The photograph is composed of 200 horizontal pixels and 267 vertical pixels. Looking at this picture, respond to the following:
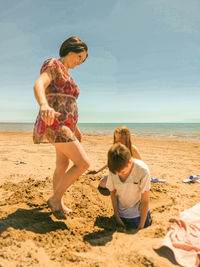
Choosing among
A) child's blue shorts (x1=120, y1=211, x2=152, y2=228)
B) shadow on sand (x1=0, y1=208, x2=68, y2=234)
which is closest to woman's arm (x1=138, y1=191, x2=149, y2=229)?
child's blue shorts (x1=120, y1=211, x2=152, y2=228)

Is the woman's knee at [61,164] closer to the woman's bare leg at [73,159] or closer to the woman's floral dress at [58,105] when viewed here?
the woman's bare leg at [73,159]

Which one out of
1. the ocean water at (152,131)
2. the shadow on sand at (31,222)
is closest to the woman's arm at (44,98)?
the shadow on sand at (31,222)

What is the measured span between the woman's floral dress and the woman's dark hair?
9.6 inches

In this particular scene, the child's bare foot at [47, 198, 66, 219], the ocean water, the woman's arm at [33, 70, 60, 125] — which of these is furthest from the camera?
the ocean water

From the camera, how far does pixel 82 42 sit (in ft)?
7.66

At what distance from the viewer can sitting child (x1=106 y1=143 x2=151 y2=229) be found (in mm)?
1966

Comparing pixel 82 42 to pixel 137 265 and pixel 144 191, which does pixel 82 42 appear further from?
pixel 137 265

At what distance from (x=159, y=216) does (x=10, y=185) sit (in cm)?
264

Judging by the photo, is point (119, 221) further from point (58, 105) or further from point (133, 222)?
point (58, 105)

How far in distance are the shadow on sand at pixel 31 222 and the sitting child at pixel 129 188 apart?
71 centimetres

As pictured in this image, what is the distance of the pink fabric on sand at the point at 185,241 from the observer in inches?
66.8

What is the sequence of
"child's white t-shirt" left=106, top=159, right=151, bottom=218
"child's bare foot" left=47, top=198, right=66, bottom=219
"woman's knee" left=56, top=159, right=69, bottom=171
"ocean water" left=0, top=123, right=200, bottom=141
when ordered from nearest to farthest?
"child's white t-shirt" left=106, top=159, right=151, bottom=218 < "child's bare foot" left=47, top=198, right=66, bottom=219 < "woman's knee" left=56, top=159, right=69, bottom=171 < "ocean water" left=0, top=123, right=200, bottom=141

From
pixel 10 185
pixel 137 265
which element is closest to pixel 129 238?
pixel 137 265

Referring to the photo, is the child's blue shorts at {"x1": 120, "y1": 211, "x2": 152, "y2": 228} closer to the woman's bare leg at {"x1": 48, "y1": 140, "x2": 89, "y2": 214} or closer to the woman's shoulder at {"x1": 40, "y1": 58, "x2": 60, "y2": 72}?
the woman's bare leg at {"x1": 48, "y1": 140, "x2": 89, "y2": 214}
